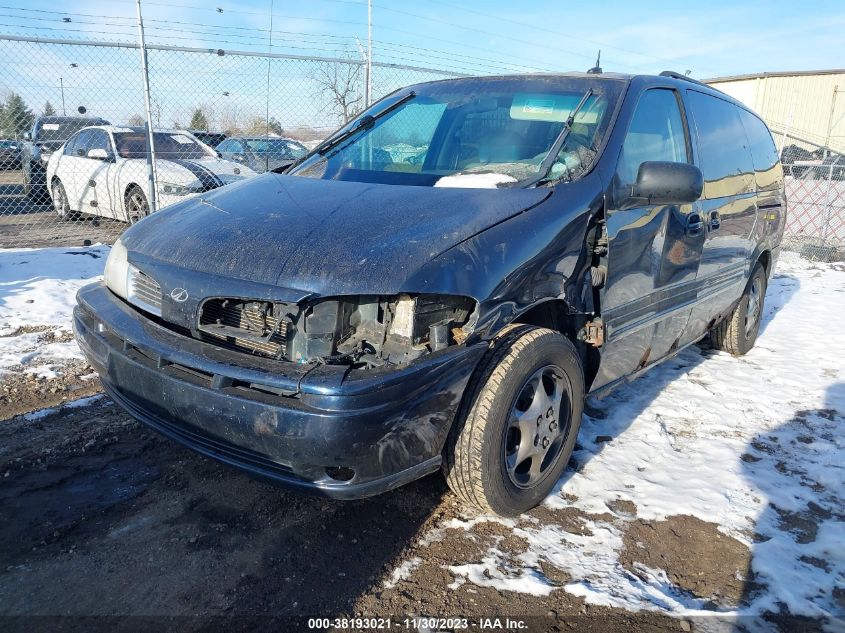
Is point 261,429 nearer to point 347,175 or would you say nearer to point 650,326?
point 347,175

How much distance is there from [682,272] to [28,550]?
3.46 meters

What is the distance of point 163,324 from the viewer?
2.50m

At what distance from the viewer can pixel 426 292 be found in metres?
2.18

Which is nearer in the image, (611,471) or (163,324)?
(163,324)

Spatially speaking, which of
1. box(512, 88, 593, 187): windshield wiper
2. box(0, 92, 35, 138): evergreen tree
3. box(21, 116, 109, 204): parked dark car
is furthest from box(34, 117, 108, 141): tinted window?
box(512, 88, 593, 187): windshield wiper

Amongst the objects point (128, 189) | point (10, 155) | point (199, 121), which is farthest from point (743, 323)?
point (10, 155)

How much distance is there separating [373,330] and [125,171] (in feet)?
25.5

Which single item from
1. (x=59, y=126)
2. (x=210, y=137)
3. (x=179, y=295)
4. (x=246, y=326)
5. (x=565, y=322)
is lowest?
(x=565, y=322)

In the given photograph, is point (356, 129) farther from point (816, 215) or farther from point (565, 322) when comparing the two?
point (816, 215)

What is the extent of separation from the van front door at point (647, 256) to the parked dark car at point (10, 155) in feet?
36.4

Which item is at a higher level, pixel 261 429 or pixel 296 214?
pixel 296 214

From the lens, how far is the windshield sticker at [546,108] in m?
3.15

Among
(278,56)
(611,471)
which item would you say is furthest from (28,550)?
(278,56)

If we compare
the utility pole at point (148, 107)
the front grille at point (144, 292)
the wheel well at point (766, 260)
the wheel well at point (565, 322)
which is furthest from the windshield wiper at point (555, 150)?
the utility pole at point (148, 107)
